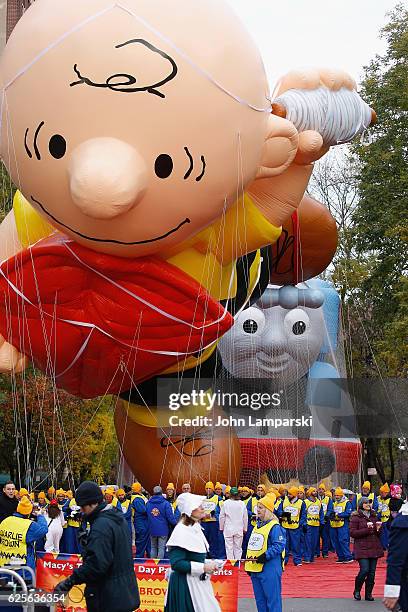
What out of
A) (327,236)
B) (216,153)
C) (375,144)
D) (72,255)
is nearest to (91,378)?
(72,255)

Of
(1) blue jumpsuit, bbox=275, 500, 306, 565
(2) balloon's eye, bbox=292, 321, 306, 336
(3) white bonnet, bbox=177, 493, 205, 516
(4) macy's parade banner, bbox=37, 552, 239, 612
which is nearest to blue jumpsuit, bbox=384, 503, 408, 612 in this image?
(3) white bonnet, bbox=177, 493, 205, 516

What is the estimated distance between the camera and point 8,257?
14766 mm

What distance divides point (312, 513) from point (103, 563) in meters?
12.4

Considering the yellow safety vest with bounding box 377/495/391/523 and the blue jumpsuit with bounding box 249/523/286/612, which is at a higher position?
the yellow safety vest with bounding box 377/495/391/523

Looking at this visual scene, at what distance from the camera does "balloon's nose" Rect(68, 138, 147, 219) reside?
456 inches

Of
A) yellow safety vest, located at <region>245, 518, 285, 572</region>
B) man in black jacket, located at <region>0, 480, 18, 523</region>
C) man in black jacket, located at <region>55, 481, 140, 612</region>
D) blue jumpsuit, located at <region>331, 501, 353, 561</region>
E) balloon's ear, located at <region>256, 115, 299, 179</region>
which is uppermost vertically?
balloon's ear, located at <region>256, 115, 299, 179</region>

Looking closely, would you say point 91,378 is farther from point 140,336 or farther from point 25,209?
point 25,209

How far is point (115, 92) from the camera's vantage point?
38.4ft

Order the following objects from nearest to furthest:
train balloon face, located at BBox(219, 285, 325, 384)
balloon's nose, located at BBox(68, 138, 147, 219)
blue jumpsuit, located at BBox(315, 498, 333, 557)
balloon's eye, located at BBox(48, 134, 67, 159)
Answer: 1. balloon's nose, located at BBox(68, 138, 147, 219)
2. balloon's eye, located at BBox(48, 134, 67, 159)
3. blue jumpsuit, located at BBox(315, 498, 333, 557)
4. train balloon face, located at BBox(219, 285, 325, 384)

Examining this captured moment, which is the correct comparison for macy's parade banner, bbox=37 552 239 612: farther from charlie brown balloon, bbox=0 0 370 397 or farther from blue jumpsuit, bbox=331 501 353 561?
blue jumpsuit, bbox=331 501 353 561

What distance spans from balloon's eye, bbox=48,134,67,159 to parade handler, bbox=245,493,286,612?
4119 millimetres

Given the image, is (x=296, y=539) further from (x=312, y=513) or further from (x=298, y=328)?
(x=298, y=328)

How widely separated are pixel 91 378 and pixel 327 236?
5481 mm

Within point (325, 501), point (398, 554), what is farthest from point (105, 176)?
point (325, 501)
